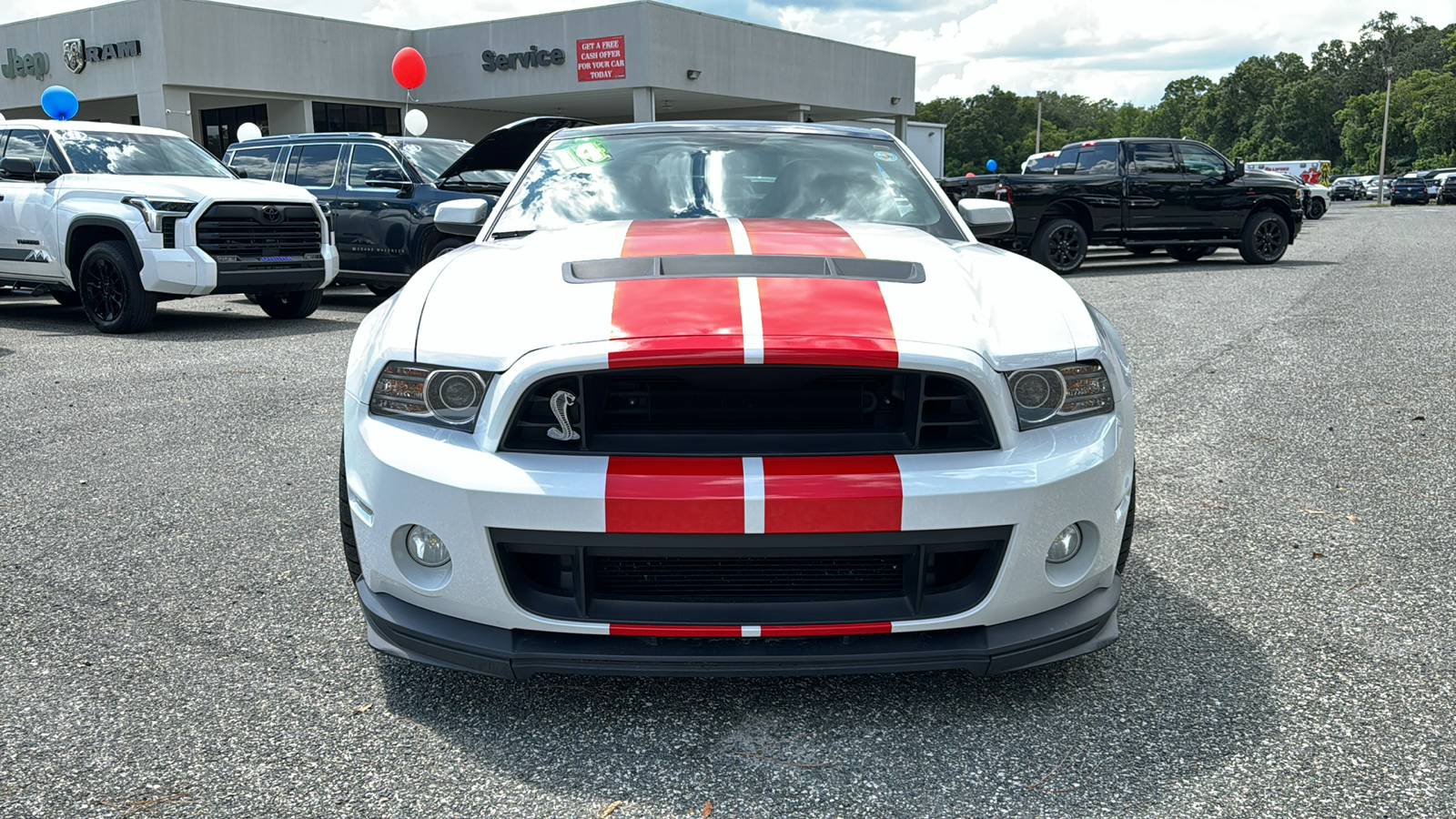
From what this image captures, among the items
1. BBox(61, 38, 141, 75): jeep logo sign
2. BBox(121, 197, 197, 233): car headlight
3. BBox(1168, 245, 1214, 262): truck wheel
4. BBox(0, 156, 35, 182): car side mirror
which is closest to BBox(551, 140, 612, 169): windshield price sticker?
BBox(121, 197, 197, 233): car headlight

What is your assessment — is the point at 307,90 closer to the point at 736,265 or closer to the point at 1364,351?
the point at 1364,351

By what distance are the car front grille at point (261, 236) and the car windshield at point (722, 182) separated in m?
6.09

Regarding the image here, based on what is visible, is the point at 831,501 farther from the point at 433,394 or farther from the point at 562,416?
the point at 433,394

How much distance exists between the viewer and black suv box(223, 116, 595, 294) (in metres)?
10.5

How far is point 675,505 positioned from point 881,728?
2.39 ft

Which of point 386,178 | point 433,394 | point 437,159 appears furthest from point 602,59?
point 433,394

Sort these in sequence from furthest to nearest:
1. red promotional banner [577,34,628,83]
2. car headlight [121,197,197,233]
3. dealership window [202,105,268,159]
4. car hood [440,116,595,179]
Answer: dealership window [202,105,268,159], red promotional banner [577,34,628,83], car headlight [121,197,197,233], car hood [440,116,595,179]

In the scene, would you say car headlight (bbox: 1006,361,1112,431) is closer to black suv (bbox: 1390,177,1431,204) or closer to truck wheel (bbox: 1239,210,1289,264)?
truck wheel (bbox: 1239,210,1289,264)

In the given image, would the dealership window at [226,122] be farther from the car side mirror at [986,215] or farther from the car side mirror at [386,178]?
the car side mirror at [986,215]

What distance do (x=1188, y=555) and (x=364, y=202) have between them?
9.12 m

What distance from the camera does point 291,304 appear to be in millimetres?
10398

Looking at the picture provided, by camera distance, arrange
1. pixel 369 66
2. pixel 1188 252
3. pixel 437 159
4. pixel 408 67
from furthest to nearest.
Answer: pixel 369 66, pixel 408 67, pixel 1188 252, pixel 437 159

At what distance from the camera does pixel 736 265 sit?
2736mm

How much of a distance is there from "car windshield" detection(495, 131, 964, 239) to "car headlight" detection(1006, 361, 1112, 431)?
117 centimetres
